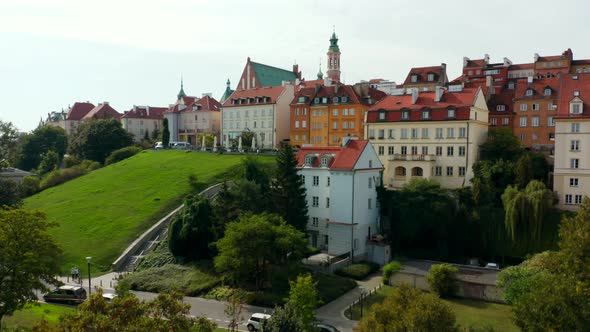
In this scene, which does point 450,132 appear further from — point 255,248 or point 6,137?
point 6,137

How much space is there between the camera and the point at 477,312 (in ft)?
111

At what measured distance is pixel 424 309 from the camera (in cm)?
1992

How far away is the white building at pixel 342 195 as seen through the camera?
46562 mm

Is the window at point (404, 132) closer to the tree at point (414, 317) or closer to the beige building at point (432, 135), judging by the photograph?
the beige building at point (432, 135)

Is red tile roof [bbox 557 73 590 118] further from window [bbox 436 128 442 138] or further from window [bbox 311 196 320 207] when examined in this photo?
window [bbox 311 196 320 207]

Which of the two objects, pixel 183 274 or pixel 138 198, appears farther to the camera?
pixel 138 198

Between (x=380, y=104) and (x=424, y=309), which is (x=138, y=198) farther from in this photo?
(x=424, y=309)

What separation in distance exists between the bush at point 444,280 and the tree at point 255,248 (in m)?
9.75

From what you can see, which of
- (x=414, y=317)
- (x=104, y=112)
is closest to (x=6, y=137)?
(x=104, y=112)

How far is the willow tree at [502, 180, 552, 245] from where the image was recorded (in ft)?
148

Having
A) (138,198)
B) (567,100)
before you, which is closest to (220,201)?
(138,198)

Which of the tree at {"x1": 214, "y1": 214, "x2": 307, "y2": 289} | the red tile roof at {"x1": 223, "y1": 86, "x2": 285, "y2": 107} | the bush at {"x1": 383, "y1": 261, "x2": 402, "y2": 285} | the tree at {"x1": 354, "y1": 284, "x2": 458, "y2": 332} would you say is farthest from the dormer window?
the tree at {"x1": 354, "y1": 284, "x2": 458, "y2": 332}

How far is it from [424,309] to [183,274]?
25687 mm

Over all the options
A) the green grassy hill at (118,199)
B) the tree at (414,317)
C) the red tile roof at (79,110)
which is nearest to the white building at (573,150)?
the tree at (414,317)
